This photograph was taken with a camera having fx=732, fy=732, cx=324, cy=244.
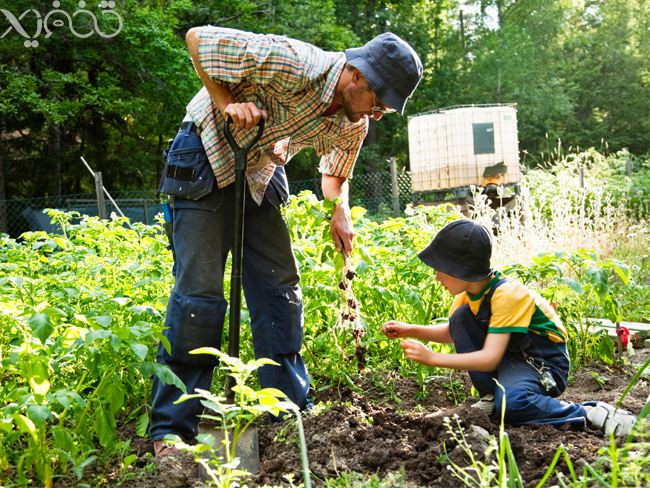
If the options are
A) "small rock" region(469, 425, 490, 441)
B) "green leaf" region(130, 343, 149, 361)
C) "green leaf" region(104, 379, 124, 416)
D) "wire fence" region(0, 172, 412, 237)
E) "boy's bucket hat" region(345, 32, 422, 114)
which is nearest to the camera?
"green leaf" region(130, 343, 149, 361)

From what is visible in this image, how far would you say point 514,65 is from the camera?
84.9ft

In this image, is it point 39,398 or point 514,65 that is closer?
point 39,398

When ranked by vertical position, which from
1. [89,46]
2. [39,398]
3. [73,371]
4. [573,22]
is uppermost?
[573,22]

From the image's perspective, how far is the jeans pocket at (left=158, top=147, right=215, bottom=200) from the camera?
270 cm

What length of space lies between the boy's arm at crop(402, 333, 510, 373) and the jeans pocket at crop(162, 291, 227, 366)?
721 mm

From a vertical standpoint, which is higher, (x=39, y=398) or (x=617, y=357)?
(x=39, y=398)

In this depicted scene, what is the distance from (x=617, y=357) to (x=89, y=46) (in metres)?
14.7

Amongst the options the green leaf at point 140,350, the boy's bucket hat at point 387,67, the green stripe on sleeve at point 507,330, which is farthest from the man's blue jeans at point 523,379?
the green leaf at point 140,350

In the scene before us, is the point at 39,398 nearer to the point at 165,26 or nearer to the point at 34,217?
the point at 34,217

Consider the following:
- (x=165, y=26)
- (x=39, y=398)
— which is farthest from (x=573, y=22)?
(x=39, y=398)

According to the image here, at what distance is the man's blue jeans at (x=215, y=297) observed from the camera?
8.68 ft

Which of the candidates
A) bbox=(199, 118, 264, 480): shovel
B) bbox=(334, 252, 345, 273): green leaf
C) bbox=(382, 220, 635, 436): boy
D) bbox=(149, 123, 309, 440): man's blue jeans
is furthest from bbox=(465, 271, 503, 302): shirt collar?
bbox=(199, 118, 264, 480): shovel

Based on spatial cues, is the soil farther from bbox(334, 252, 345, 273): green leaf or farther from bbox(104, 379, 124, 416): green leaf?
bbox(334, 252, 345, 273): green leaf

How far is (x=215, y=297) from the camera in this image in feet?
8.87
